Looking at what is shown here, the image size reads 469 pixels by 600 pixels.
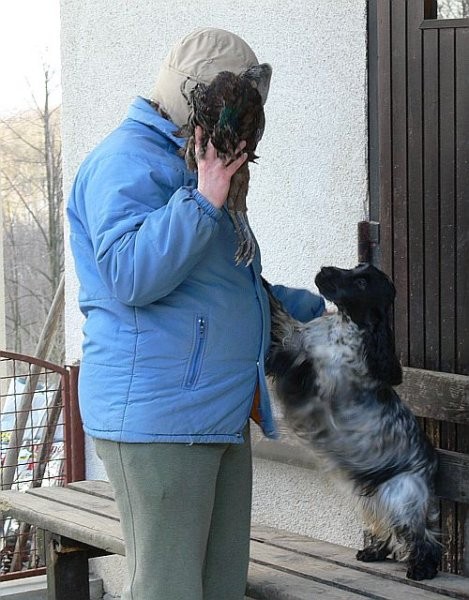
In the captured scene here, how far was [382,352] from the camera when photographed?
3533 millimetres

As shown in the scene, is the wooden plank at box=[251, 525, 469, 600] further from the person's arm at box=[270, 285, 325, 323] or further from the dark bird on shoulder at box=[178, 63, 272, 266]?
the dark bird on shoulder at box=[178, 63, 272, 266]

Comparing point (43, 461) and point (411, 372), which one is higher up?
point (411, 372)

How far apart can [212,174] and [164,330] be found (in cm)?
40

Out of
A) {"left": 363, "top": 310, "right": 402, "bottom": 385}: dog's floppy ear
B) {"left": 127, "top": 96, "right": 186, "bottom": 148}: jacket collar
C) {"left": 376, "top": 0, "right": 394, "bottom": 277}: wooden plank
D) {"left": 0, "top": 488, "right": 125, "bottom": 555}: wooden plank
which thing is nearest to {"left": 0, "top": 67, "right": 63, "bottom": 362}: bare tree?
{"left": 0, "top": 488, "right": 125, "bottom": 555}: wooden plank

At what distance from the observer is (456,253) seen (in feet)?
12.8

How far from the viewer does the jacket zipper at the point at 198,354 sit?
284 cm

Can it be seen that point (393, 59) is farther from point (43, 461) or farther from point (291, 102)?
point (43, 461)

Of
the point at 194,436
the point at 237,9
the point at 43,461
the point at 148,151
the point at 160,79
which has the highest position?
the point at 237,9

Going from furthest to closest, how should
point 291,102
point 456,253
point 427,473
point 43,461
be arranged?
point 43,461 → point 291,102 → point 456,253 → point 427,473

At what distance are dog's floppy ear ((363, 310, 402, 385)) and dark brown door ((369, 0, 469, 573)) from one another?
40cm

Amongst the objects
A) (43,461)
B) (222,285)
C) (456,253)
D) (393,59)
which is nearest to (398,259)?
(456,253)

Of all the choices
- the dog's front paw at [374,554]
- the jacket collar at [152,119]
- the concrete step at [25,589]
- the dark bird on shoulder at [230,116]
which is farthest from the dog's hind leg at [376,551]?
the concrete step at [25,589]

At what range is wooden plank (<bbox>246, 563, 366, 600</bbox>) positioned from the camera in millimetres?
3455

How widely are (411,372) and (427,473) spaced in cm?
45
